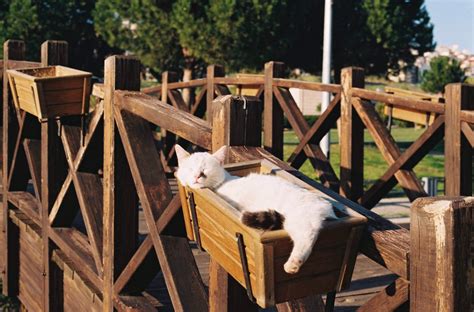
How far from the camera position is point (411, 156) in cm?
489

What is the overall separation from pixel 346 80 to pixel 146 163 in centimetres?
264

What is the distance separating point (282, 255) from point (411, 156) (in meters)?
3.27

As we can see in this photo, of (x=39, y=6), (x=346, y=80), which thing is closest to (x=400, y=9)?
(x=39, y=6)

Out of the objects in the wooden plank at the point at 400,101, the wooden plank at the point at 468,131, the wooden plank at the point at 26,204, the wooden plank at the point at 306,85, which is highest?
the wooden plank at the point at 306,85

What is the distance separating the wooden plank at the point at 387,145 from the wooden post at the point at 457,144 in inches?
18.2

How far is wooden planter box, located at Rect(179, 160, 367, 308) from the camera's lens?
5.90ft

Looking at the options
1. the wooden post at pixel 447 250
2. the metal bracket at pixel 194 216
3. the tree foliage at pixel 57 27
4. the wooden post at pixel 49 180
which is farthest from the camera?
the tree foliage at pixel 57 27

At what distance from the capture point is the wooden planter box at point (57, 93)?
14.1 ft

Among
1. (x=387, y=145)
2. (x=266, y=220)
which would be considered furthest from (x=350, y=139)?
(x=266, y=220)

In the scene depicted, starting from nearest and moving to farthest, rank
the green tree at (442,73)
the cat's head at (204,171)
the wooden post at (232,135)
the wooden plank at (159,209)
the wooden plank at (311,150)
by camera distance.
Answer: the cat's head at (204,171) → the wooden post at (232,135) → the wooden plank at (159,209) → the wooden plank at (311,150) → the green tree at (442,73)

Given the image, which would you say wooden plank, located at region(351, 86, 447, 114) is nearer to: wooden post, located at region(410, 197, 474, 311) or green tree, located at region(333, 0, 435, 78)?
wooden post, located at region(410, 197, 474, 311)

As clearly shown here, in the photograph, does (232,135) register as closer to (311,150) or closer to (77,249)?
(77,249)

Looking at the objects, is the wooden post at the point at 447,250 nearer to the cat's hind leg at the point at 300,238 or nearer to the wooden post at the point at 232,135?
the cat's hind leg at the point at 300,238

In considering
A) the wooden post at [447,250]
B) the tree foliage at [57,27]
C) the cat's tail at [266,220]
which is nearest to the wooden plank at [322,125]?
the cat's tail at [266,220]
